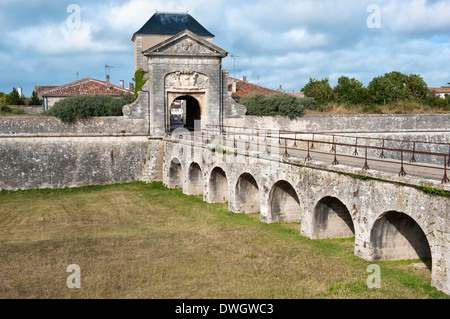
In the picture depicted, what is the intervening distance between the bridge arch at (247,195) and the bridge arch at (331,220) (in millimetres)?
4175

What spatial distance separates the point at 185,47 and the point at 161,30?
5.02 meters

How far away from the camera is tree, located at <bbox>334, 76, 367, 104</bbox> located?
129ft

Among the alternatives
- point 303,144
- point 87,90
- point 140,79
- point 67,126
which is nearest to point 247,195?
point 303,144

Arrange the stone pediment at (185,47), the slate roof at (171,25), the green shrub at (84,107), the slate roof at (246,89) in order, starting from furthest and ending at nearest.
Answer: the slate roof at (246,89)
the slate roof at (171,25)
the stone pediment at (185,47)
the green shrub at (84,107)

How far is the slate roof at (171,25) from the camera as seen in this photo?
2816 centimetres

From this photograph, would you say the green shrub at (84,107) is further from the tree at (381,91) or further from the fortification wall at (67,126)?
the tree at (381,91)

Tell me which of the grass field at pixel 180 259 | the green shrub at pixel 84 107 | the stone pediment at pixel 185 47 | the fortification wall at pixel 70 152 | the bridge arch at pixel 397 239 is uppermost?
the stone pediment at pixel 185 47

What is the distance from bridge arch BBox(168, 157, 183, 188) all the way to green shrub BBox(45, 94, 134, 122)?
15.3 ft

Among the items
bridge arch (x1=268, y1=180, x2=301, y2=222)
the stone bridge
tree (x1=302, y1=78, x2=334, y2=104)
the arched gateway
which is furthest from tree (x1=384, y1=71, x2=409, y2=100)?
bridge arch (x1=268, y1=180, x2=301, y2=222)

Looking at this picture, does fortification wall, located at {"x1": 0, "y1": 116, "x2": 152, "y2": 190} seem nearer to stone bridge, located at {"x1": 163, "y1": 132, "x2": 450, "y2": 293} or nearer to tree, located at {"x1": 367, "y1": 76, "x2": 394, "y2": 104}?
stone bridge, located at {"x1": 163, "y1": 132, "x2": 450, "y2": 293}

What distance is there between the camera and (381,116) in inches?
1097

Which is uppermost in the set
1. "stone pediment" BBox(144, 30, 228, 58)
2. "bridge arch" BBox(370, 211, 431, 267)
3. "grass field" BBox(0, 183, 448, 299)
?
"stone pediment" BBox(144, 30, 228, 58)

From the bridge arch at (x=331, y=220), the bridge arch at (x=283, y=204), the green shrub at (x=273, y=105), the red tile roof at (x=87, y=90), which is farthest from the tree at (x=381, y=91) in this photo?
the bridge arch at (x=331, y=220)
